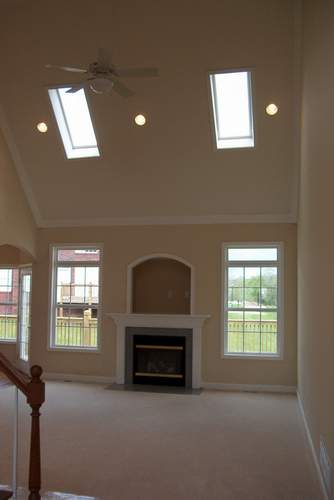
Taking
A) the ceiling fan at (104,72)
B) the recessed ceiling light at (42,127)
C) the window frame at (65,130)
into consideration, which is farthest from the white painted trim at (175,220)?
the ceiling fan at (104,72)

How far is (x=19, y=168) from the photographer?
8367mm

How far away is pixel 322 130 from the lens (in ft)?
13.8

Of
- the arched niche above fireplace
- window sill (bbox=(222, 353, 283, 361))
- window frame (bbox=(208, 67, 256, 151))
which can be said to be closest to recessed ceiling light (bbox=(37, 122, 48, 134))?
window frame (bbox=(208, 67, 256, 151))

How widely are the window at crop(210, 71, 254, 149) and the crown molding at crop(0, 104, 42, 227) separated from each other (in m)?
3.23

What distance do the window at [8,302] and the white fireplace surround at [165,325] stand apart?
2702 millimetres

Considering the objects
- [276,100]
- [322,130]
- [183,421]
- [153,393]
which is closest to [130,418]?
[183,421]

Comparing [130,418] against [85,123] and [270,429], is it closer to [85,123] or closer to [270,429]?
[270,429]

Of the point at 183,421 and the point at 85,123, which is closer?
the point at 183,421

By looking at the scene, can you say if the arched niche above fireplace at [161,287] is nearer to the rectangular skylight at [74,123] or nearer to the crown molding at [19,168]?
the crown molding at [19,168]

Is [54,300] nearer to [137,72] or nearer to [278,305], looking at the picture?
[278,305]

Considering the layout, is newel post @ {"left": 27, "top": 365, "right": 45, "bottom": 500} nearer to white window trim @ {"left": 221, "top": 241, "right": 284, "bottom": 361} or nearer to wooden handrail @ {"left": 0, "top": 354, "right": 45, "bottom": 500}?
wooden handrail @ {"left": 0, "top": 354, "right": 45, "bottom": 500}

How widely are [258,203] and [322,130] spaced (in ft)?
12.7

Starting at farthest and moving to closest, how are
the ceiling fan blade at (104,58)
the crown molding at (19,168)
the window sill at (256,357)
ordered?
the window sill at (256,357) < the crown molding at (19,168) < the ceiling fan blade at (104,58)

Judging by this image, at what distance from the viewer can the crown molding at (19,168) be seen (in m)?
7.87
